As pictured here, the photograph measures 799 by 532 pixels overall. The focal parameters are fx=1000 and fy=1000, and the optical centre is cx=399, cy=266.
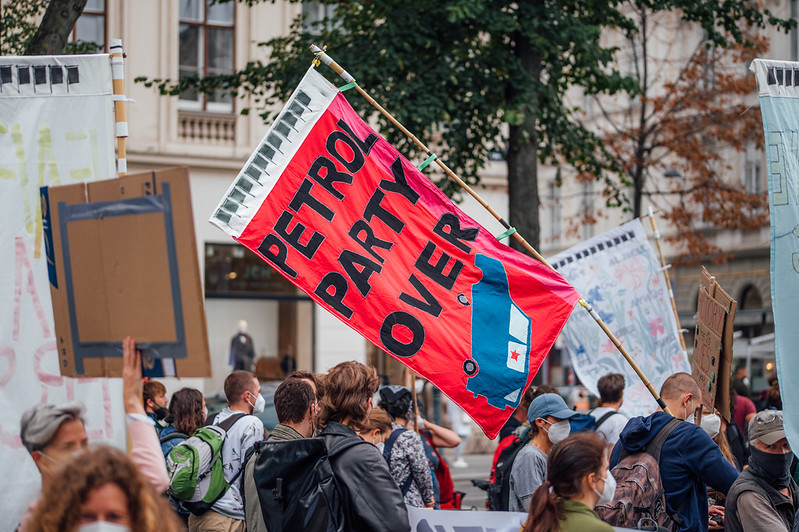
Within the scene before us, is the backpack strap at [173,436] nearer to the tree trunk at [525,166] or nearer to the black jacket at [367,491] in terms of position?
the black jacket at [367,491]

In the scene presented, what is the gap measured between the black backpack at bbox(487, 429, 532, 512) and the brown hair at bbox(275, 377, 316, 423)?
2.13 m

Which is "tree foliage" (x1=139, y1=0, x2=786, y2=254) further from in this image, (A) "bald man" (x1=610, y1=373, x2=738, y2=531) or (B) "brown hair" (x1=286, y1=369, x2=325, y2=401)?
(A) "bald man" (x1=610, y1=373, x2=738, y2=531)

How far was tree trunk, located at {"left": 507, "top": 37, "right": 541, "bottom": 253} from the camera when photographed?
44.3 ft

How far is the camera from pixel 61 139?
4.86m

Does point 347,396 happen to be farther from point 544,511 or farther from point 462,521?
point 544,511

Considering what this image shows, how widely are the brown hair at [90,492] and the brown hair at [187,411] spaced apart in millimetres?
4097

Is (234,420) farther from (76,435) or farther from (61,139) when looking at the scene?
(76,435)

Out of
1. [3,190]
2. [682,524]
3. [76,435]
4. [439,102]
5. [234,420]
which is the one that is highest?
[439,102]

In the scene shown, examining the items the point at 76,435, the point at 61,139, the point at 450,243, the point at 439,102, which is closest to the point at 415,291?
the point at 450,243

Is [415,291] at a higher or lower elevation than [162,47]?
lower

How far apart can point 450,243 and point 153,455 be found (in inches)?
102

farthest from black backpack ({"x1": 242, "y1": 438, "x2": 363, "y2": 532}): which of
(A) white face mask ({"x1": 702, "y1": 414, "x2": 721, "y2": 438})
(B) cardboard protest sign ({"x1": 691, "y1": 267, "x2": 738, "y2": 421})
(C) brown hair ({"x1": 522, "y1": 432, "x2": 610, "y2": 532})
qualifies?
(B) cardboard protest sign ({"x1": 691, "y1": 267, "x2": 738, "y2": 421})

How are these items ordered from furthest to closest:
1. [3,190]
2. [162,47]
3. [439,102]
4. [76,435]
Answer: [162,47] < [439,102] < [3,190] < [76,435]

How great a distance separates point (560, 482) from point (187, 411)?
11.8 feet
